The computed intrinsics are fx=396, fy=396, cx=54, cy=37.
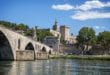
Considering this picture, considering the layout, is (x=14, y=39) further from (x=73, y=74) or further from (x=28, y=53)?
(x=73, y=74)

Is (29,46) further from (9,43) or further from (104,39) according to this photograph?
(104,39)

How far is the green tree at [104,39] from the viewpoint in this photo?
576 feet

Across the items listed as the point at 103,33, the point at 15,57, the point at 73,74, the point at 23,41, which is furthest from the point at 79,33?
the point at 73,74

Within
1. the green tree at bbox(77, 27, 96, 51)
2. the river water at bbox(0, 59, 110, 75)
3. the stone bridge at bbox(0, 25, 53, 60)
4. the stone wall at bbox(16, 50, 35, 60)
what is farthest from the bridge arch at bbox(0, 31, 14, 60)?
the green tree at bbox(77, 27, 96, 51)

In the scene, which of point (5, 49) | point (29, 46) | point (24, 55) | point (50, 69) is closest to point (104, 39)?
point (29, 46)

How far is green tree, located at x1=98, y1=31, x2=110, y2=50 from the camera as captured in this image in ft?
576

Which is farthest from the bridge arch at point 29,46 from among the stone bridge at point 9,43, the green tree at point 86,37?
the green tree at point 86,37

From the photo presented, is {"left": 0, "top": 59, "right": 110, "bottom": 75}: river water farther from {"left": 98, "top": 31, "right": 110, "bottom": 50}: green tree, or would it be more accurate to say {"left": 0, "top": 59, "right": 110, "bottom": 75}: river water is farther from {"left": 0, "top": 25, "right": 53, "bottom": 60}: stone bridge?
{"left": 98, "top": 31, "right": 110, "bottom": 50}: green tree

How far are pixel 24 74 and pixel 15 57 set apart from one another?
156ft

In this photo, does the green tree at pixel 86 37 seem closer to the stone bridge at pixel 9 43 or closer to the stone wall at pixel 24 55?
the stone wall at pixel 24 55

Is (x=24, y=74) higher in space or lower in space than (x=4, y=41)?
lower

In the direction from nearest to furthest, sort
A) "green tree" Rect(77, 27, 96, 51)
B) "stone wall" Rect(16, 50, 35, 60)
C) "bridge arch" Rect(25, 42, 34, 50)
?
"stone wall" Rect(16, 50, 35, 60) → "bridge arch" Rect(25, 42, 34, 50) → "green tree" Rect(77, 27, 96, 51)

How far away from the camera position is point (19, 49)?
99062mm

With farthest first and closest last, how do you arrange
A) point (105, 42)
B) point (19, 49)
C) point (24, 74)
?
point (105, 42) → point (19, 49) → point (24, 74)
